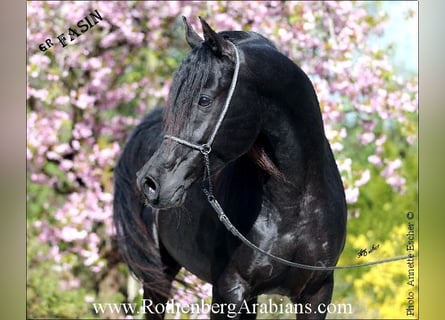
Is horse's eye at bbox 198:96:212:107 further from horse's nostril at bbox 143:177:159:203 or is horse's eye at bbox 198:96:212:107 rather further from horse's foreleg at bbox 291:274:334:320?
horse's foreleg at bbox 291:274:334:320

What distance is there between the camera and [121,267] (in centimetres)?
443

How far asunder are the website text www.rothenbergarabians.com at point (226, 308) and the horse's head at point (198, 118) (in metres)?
0.45

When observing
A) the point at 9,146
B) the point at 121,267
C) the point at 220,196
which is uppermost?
the point at 9,146

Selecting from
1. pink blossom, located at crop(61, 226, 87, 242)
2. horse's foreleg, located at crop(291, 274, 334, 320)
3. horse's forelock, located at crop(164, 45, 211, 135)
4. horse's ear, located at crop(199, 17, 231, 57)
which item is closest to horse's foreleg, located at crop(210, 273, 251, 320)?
horse's foreleg, located at crop(291, 274, 334, 320)

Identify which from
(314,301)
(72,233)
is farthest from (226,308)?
(72,233)

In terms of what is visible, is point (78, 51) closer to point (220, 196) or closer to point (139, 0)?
point (139, 0)

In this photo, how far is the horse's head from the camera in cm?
196

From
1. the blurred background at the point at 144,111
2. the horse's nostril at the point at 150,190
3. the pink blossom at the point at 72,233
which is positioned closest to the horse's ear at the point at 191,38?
the horse's nostril at the point at 150,190

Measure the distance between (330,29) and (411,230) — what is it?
4.91 ft

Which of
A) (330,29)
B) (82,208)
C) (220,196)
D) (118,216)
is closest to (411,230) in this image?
(220,196)

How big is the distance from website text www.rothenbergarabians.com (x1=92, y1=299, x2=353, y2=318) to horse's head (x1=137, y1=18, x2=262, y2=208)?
45 centimetres

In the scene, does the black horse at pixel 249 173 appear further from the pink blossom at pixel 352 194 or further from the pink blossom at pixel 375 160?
the pink blossom at pixel 375 160

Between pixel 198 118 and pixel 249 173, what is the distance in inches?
15.1

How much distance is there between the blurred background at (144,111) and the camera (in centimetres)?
401
